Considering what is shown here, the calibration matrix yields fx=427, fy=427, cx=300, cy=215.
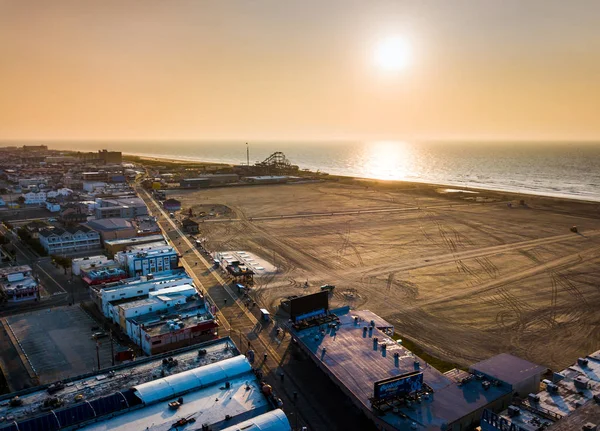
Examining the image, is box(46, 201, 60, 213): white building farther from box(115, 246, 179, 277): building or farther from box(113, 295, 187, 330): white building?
box(113, 295, 187, 330): white building

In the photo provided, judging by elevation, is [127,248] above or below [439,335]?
above

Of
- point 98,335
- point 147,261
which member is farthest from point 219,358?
point 147,261

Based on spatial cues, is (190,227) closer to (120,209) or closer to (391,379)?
(120,209)

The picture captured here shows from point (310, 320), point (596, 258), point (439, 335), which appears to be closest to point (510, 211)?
point (596, 258)

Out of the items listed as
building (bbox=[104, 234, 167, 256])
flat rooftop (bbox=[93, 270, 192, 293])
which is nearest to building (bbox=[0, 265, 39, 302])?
flat rooftop (bbox=[93, 270, 192, 293])

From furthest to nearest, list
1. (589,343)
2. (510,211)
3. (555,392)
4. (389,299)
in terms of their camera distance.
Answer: (510,211) < (389,299) < (589,343) < (555,392)

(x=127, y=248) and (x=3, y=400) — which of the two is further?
(x=127, y=248)

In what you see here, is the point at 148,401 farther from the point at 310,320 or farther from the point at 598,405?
the point at 598,405
